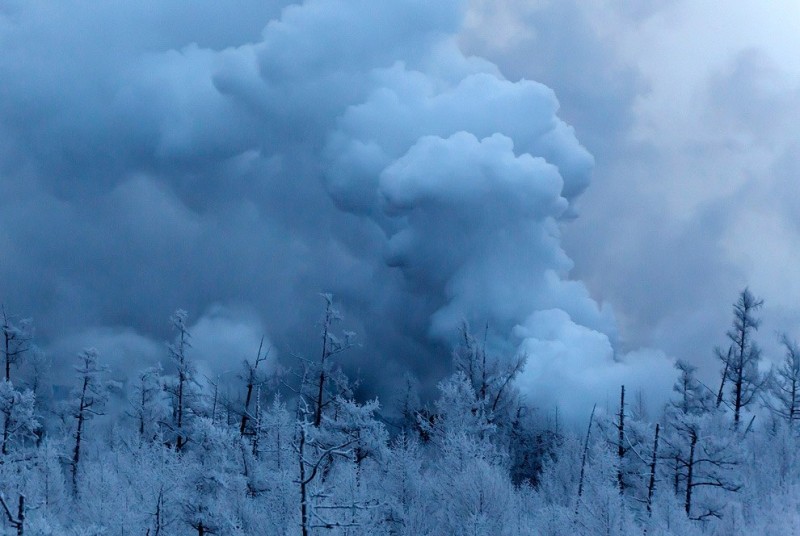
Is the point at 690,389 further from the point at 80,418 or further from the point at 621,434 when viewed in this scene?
the point at 80,418

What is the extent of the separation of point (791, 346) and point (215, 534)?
35529mm

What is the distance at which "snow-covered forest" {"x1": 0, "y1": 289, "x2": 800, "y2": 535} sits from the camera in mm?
23891

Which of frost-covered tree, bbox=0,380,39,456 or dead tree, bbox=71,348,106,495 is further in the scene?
dead tree, bbox=71,348,106,495

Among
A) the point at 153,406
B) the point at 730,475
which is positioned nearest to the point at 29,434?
the point at 153,406

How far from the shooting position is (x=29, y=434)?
1300 inches

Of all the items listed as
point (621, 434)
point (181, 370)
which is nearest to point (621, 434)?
point (621, 434)

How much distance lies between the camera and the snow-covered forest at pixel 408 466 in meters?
23.9

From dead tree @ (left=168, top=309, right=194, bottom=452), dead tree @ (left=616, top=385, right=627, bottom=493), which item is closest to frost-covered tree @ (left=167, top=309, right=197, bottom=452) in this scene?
dead tree @ (left=168, top=309, right=194, bottom=452)

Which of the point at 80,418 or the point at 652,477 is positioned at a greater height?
the point at 80,418

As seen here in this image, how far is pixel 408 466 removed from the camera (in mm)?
33531

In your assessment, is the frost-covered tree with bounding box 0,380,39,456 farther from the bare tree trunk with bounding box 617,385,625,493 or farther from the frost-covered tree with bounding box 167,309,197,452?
the bare tree trunk with bounding box 617,385,625,493

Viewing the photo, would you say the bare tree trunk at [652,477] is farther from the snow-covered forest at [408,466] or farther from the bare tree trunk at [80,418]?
the bare tree trunk at [80,418]

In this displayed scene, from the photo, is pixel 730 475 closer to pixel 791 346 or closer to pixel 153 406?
pixel 791 346

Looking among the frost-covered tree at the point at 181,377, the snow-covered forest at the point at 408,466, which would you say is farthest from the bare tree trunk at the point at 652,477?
the frost-covered tree at the point at 181,377
